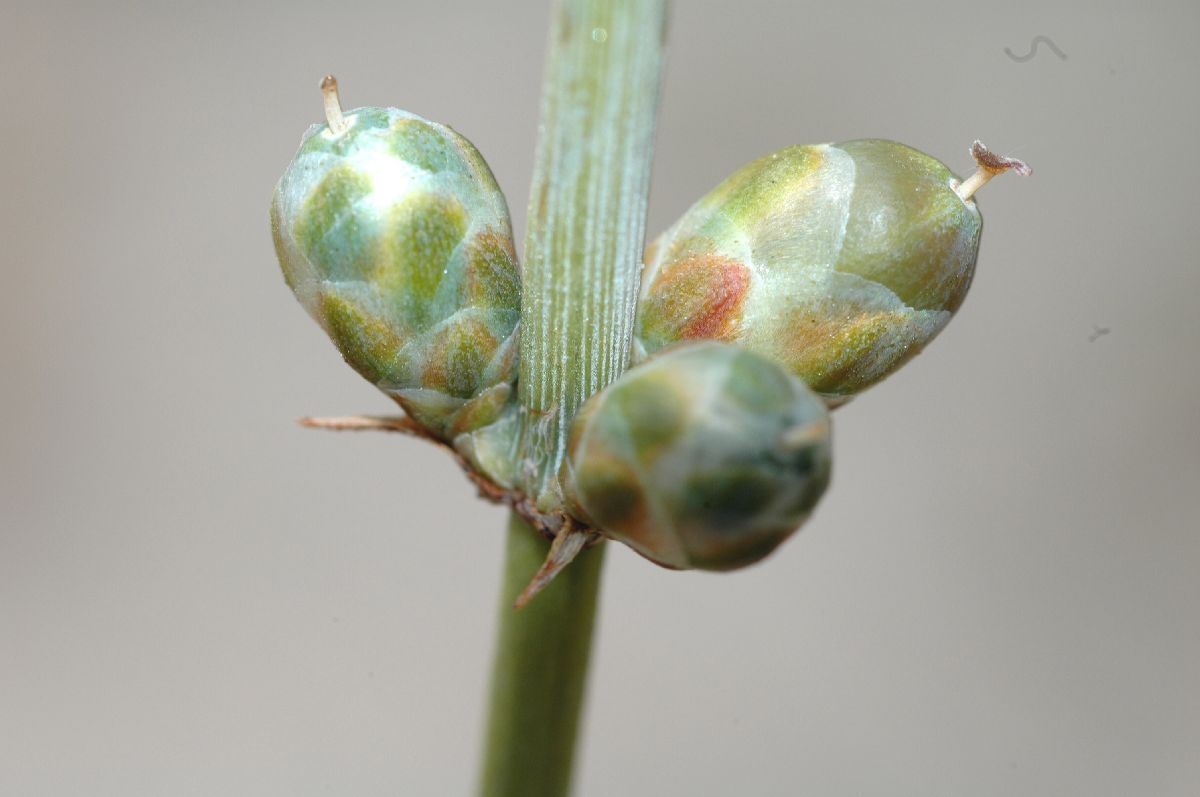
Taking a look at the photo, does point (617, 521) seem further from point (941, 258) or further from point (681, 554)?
point (941, 258)

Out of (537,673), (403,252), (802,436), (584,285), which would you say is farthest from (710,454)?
(537,673)

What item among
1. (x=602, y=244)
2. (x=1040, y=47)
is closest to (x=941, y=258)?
(x=602, y=244)

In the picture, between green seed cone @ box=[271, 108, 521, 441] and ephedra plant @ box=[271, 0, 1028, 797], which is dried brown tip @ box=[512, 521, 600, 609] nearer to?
ephedra plant @ box=[271, 0, 1028, 797]

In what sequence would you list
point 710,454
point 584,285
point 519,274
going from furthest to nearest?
point 519,274 → point 584,285 → point 710,454

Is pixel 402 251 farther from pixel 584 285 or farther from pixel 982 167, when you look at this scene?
pixel 982 167

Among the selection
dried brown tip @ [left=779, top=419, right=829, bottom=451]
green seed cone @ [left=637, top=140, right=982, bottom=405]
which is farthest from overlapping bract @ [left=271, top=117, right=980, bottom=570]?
dried brown tip @ [left=779, top=419, right=829, bottom=451]

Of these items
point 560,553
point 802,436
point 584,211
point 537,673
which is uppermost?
point 584,211
